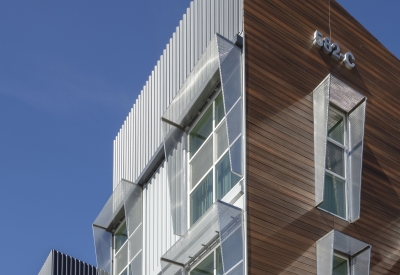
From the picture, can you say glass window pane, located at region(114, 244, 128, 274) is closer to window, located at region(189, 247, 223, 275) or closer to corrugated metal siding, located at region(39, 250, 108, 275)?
window, located at region(189, 247, 223, 275)

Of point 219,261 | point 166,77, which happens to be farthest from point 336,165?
point 166,77

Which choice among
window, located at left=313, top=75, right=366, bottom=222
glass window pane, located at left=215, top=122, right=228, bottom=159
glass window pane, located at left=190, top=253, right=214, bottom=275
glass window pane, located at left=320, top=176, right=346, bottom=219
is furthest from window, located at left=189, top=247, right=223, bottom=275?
glass window pane, located at left=320, top=176, right=346, bottom=219

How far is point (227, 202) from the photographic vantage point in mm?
17375

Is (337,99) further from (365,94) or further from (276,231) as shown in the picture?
(276,231)

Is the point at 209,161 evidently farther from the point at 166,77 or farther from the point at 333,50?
the point at 333,50

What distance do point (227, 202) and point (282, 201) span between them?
107cm

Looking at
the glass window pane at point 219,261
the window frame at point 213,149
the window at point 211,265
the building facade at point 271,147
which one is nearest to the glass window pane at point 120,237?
the building facade at point 271,147

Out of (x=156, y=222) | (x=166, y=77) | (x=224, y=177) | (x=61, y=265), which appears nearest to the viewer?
(x=224, y=177)

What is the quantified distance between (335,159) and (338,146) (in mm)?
357

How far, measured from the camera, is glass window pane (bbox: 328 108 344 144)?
1955cm

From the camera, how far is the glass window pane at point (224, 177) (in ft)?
57.5

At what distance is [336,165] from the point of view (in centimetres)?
1920

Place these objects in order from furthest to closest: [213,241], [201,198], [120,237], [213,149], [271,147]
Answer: [120,237] → [201,198] → [213,149] → [213,241] → [271,147]

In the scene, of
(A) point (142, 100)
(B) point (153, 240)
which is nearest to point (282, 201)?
(B) point (153, 240)
